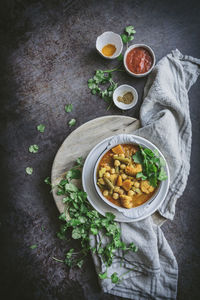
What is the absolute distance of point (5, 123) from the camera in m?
3.18

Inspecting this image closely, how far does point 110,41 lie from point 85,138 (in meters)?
1.37

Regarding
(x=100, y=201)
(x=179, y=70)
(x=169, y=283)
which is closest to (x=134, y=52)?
(x=179, y=70)

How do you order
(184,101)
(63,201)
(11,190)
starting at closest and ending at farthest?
(63,201), (184,101), (11,190)

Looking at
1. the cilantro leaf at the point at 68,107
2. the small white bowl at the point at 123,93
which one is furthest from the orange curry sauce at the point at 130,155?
the cilantro leaf at the point at 68,107

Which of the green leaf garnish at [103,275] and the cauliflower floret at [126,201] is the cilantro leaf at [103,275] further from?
the cauliflower floret at [126,201]

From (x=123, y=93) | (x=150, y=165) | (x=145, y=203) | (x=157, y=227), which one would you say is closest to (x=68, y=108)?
(x=123, y=93)

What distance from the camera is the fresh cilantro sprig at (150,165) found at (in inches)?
93.4

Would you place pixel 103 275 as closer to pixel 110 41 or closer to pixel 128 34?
pixel 110 41

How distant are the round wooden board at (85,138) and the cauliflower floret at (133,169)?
469 millimetres

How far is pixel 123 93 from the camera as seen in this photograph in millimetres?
2992

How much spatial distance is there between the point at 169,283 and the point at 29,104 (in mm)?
2736

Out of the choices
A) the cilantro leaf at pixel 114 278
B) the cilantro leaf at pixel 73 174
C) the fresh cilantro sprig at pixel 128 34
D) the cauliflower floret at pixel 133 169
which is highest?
the fresh cilantro sprig at pixel 128 34

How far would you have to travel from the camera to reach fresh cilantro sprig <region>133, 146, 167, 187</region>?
237 cm

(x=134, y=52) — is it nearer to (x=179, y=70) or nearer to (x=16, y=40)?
(x=179, y=70)
